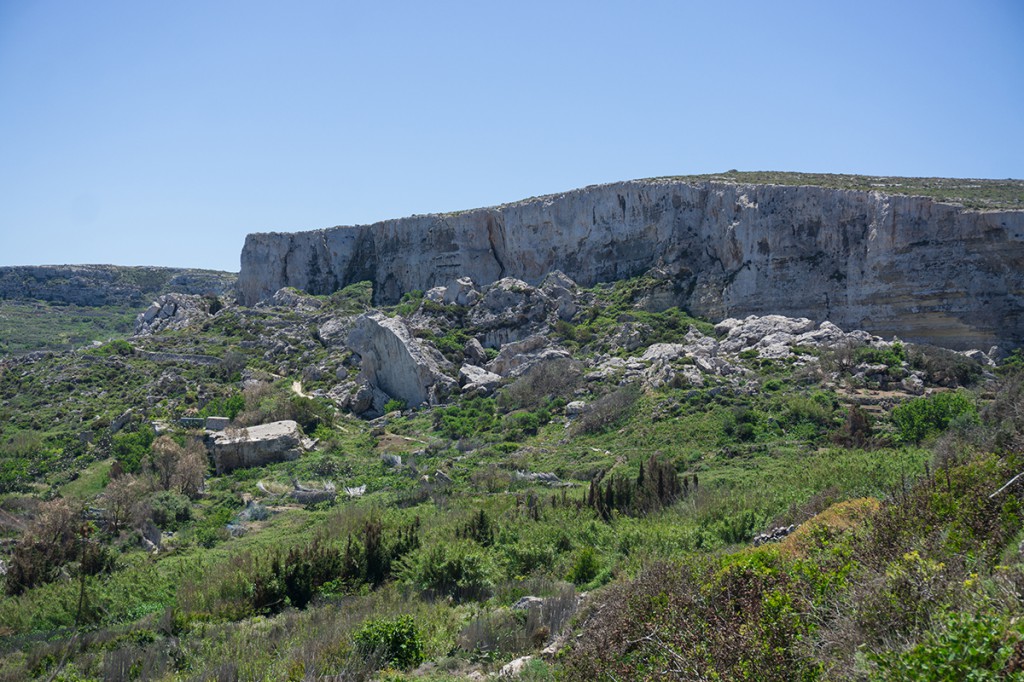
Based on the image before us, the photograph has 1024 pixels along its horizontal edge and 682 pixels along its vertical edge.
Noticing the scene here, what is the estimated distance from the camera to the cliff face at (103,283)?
68000mm

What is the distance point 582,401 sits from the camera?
2762 centimetres

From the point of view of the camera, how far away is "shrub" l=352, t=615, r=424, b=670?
8445 millimetres

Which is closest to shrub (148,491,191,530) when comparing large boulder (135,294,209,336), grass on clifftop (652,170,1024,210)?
grass on clifftop (652,170,1024,210)

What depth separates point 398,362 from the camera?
3291 centimetres

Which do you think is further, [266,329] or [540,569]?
[266,329]

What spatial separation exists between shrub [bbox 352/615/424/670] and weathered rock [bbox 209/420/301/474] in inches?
702

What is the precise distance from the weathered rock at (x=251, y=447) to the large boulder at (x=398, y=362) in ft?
21.7

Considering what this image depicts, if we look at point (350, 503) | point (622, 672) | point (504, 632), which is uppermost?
point (622, 672)

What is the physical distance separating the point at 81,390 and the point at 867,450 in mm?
33978

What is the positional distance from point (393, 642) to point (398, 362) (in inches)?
968

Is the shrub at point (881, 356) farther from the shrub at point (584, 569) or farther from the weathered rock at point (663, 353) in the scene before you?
the shrub at point (584, 569)

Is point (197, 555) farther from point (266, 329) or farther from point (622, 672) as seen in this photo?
point (266, 329)

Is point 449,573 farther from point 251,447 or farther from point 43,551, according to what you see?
point 251,447

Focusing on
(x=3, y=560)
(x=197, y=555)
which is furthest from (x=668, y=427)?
(x=3, y=560)
